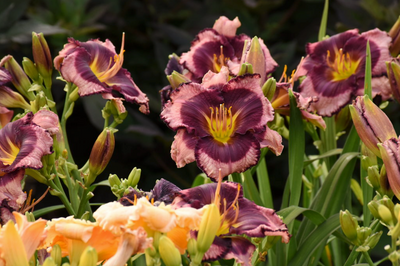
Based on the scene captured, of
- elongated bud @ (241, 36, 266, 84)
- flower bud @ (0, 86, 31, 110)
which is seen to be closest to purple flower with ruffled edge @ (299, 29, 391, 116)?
elongated bud @ (241, 36, 266, 84)

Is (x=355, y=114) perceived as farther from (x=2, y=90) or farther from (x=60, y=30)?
(x=60, y=30)

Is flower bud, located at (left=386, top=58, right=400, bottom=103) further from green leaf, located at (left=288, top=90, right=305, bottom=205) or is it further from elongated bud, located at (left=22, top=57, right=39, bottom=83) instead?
elongated bud, located at (left=22, top=57, right=39, bottom=83)

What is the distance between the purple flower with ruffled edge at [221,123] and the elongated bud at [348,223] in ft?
0.26

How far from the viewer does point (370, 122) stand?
1.54 feet

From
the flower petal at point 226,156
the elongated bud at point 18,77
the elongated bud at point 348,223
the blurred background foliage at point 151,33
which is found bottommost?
the blurred background foliage at point 151,33

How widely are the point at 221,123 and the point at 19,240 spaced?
23cm

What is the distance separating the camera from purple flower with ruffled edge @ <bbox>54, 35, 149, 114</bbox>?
0.55 metres

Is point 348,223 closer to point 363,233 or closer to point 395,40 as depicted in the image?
point 363,233

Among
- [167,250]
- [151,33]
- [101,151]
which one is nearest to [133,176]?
[101,151]

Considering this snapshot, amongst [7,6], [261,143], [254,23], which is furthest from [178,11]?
[261,143]

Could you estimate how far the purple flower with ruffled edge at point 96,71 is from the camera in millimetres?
546

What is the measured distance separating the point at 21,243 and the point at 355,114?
11.5 inches

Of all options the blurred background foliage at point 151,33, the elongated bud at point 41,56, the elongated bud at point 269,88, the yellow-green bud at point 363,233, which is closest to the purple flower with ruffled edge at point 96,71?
the elongated bud at point 41,56

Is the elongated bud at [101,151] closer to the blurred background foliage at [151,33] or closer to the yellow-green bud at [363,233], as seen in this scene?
the yellow-green bud at [363,233]
